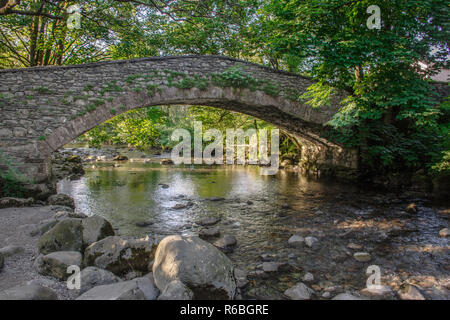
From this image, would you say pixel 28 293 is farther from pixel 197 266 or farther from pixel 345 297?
pixel 345 297

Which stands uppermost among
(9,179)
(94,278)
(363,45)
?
(363,45)

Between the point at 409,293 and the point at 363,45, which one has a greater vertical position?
the point at 363,45

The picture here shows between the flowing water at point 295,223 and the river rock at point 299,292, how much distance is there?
96 millimetres

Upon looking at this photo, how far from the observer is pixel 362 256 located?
3291 millimetres

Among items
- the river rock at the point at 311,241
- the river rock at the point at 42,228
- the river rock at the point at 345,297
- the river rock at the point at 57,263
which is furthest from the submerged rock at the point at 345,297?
the river rock at the point at 42,228

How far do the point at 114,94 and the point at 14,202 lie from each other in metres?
3.34

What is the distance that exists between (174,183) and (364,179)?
7.21 meters

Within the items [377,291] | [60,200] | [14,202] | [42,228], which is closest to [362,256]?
[377,291]

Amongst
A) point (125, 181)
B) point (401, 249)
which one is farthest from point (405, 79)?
point (125, 181)

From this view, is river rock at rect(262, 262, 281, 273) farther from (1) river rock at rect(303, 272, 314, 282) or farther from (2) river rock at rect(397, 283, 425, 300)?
(2) river rock at rect(397, 283, 425, 300)

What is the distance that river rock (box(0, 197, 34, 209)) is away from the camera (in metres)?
4.80

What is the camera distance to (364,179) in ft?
29.7

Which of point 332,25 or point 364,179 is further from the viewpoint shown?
point 364,179
